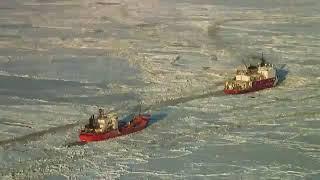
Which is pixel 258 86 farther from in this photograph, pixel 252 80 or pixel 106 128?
pixel 106 128

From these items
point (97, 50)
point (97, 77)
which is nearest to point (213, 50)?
point (97, 50)

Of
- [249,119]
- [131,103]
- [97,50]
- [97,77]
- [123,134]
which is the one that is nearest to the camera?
[123,134]

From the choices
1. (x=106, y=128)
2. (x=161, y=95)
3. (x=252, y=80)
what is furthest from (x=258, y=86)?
(x=106, y=128)

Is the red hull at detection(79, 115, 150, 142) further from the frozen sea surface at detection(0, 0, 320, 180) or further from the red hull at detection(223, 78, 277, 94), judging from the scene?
the red hull at detection(223, 78, 277, 94)

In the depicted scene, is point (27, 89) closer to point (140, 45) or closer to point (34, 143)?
point (34, 143)

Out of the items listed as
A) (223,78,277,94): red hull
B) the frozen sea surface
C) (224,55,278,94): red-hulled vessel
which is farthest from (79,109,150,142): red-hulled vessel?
(224,55,278,94): red-hulled vessel

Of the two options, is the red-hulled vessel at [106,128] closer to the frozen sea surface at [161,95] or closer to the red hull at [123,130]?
the red hull at [123,130]
